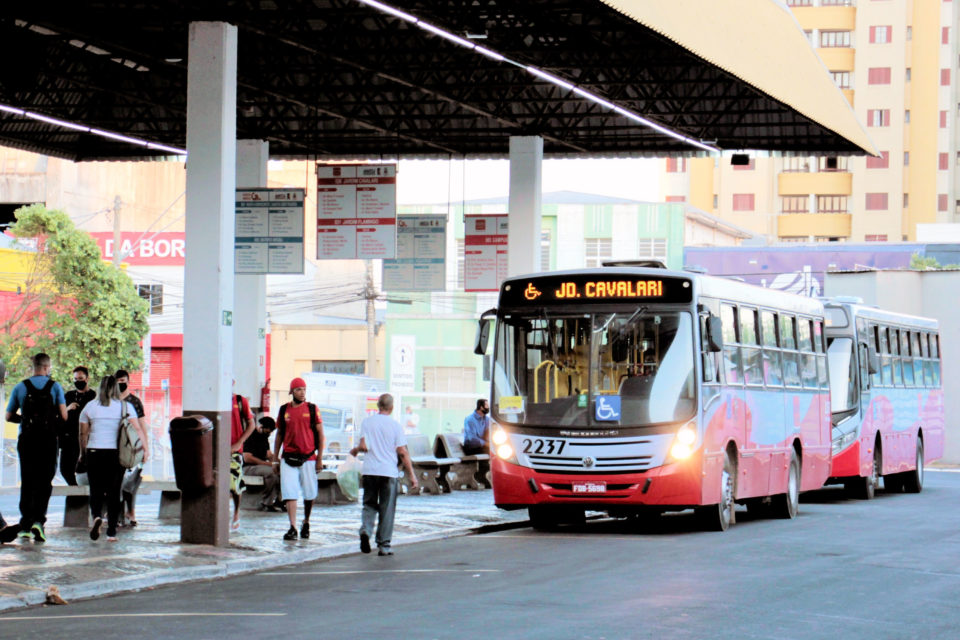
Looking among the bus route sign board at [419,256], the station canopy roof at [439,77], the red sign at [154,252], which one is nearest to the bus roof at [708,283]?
the station canopy roof at [439,77]

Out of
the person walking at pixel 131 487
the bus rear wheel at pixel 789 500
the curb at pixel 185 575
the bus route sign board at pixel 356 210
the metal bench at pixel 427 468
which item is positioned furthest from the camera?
the bus route sign board at pixel 356 210

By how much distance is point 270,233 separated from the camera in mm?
26453

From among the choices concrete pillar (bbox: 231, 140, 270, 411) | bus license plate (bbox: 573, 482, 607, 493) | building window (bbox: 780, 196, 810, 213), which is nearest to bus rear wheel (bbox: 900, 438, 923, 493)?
concrete pillar (bbox: 231, 140, 270, 411)

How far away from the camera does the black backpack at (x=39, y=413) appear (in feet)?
51.9

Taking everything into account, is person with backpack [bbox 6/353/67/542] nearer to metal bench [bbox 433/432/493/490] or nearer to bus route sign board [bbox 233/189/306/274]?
bus route sign board [bbox 233/189/306/274]

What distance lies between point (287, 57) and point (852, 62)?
8007 centimetres

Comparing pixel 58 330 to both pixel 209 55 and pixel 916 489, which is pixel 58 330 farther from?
pixel 209 55

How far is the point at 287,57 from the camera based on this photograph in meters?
23.9

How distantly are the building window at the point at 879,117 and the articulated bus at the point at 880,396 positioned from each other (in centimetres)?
6838

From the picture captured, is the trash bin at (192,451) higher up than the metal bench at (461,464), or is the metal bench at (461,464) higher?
the trash bin at (192,451)

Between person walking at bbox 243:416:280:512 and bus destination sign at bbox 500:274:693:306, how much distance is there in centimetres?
390

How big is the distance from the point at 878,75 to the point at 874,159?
539cm

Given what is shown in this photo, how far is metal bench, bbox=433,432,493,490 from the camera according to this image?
27.3 meters

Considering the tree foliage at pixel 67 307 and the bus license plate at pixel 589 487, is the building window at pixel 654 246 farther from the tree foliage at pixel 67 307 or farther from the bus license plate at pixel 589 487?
the bus license plate at pixel 589 487
